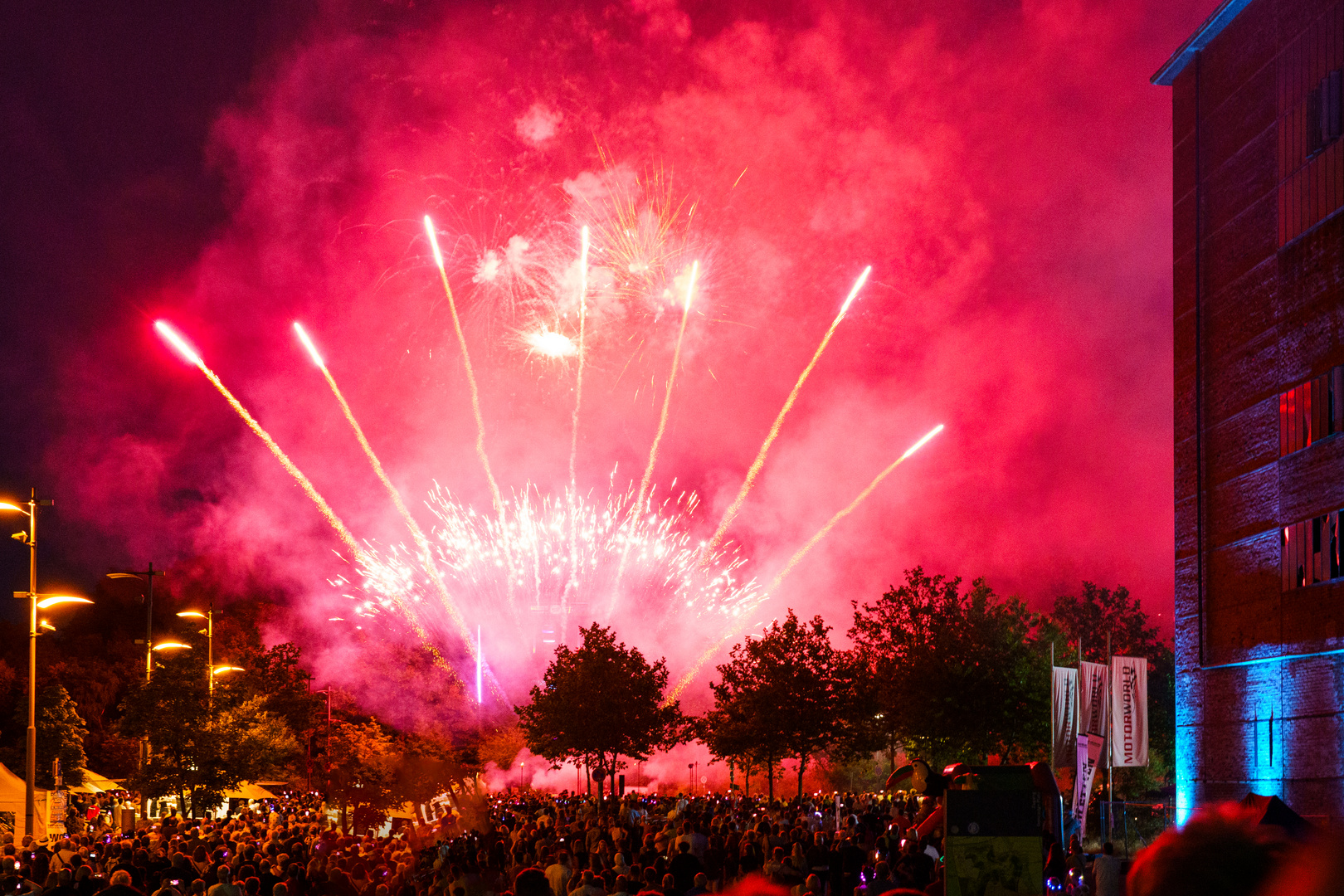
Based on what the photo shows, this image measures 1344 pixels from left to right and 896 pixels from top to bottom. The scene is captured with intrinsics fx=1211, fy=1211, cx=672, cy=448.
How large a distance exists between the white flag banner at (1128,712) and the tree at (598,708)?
97.3 ft

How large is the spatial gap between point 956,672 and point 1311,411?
2277cm

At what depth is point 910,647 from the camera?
168 feet

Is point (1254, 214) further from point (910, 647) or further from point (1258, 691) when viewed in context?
point (910, 647)

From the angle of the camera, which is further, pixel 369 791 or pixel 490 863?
pixel 369 791

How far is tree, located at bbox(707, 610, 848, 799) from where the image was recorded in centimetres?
5312

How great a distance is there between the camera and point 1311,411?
91.7ft

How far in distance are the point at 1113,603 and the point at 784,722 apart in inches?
1465

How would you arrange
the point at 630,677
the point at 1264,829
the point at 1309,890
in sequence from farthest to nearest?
the point at 630,677
the point at 1264,829
the point at 1309,890

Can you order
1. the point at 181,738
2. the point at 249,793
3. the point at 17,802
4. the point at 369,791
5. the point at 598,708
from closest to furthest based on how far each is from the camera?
the point at 369,791 → the point at 17,802 → the point at 181,738 → the point at 249,793 → the point at 598,708

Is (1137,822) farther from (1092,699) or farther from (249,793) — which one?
(249,793)

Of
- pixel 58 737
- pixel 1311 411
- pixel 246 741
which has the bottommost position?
pixel 58 737

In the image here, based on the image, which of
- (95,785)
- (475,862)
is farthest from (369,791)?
(95,785)

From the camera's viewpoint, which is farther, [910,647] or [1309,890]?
[910,647]

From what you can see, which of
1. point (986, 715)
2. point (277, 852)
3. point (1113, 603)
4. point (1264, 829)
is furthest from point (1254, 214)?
point (1113, 603)
